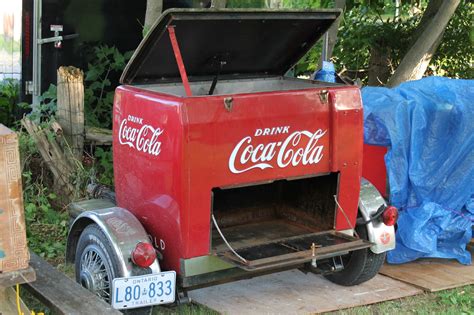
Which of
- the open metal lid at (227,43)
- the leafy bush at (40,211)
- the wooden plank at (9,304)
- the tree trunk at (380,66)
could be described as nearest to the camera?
the wooden plank at (9,304)

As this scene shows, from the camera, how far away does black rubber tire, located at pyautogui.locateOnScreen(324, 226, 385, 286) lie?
17.5ft

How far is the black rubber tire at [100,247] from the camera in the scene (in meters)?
4.54

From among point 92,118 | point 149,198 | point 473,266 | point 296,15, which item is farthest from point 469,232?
point 92,118

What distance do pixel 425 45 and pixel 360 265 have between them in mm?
3732

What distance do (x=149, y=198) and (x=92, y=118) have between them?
3.28 meters

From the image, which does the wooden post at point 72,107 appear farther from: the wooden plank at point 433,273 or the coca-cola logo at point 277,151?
the wooden plank at point 433,273

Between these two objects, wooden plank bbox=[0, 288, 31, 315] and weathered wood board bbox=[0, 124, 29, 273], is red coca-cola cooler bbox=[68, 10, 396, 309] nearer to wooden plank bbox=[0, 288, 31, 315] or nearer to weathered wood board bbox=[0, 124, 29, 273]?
wooden plank bbox=[0, 288, 31, 315]

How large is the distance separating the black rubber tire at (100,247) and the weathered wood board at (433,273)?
2.18 m

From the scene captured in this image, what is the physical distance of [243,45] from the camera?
17.6ft

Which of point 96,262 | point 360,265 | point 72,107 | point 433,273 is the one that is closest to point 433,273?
point 433,273

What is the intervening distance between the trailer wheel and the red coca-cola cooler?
0.01 meters

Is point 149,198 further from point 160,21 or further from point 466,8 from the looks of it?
point 466,8

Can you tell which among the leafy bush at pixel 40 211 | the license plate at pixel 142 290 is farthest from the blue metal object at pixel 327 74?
the leafy bush at pixel 40 211

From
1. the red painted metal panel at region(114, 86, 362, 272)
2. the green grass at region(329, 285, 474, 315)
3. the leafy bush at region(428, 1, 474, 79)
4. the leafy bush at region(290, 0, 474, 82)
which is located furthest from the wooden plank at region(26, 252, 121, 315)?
the leafy bush at region(428, 1, 474, 79)
